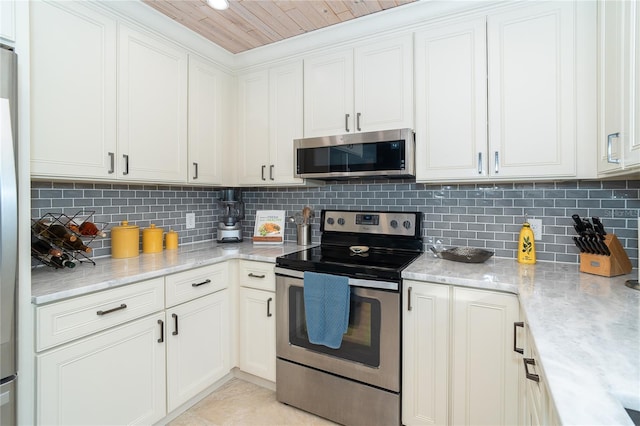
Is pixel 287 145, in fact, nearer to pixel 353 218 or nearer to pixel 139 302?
pixel 353 218

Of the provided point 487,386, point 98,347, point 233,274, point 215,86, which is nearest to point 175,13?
point 215,86

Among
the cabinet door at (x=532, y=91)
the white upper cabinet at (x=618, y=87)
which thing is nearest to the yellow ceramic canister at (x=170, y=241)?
the cabinet door at (x=532, y=91)

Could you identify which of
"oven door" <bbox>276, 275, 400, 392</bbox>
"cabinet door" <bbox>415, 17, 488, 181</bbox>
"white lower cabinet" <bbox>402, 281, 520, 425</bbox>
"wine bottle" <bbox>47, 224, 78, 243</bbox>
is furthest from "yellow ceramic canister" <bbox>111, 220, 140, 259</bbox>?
"cabinet door" <bbox>415, 17, 488, 181</bbox>

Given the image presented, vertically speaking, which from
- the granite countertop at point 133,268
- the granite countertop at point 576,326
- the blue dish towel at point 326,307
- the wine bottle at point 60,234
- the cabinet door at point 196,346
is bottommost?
the cabinet door at point 196,346

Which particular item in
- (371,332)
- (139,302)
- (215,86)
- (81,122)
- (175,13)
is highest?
(175,13)

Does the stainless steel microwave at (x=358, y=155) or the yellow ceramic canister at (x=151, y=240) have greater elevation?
the stainless steel microwave at (x=358, y=155)

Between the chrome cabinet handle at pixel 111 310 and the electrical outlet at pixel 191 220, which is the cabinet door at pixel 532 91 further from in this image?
the electrical outlet at pixel 191 220

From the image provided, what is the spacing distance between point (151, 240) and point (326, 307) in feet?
4.35

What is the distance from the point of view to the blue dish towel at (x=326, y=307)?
1790 millimetres

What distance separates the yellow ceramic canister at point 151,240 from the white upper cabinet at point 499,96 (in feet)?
Answer: 5.98

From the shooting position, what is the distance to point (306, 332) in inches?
78.4

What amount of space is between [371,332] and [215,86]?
6.89 ft

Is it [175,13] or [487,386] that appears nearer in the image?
[487,386]

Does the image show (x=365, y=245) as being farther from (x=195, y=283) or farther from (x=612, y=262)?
(x=612, y=262)
